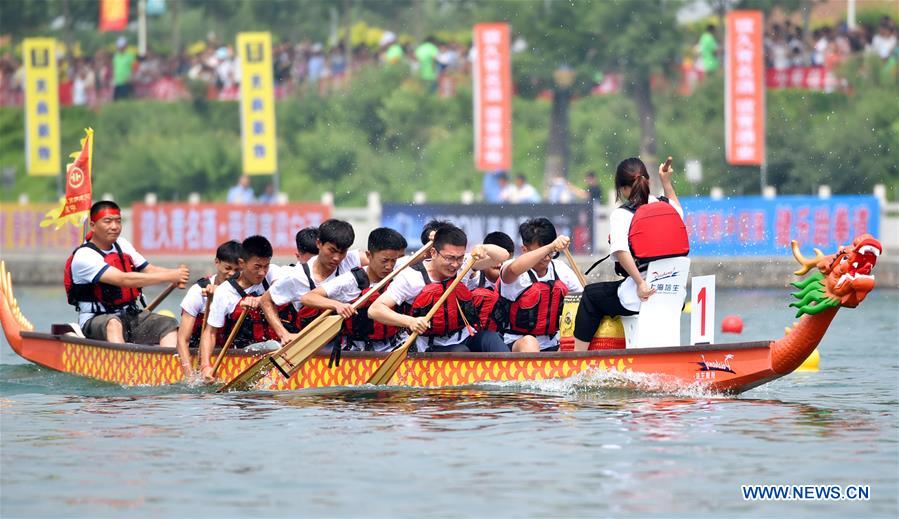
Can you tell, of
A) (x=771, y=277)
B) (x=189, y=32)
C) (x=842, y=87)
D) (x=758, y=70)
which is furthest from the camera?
(x=189, y=32)

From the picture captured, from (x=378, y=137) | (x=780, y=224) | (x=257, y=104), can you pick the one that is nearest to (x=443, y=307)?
(x=780, y=224)

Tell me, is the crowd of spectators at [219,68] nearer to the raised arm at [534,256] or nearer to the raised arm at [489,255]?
the raised arm at [489,255]

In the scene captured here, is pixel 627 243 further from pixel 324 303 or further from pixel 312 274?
pixel 312 274

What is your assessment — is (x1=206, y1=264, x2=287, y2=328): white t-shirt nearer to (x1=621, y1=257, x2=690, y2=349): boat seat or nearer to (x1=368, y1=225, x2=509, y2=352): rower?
(x1=368, y1=225, x2=509, y2=352): rower

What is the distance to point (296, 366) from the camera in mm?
12625

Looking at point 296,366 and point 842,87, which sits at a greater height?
point 842,87

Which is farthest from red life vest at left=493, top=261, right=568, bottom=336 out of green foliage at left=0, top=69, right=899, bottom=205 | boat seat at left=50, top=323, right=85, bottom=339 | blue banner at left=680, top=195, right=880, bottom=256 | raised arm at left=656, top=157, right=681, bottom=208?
green foliage at left=0, top=69, right=899, bottom=205

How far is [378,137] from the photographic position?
44938 millimetres

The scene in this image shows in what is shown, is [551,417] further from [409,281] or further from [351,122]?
[351,122]

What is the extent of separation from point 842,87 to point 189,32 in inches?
917

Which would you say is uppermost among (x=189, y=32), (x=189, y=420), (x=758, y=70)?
(x=189, y=32)

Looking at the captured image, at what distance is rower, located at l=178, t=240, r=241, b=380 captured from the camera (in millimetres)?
13148

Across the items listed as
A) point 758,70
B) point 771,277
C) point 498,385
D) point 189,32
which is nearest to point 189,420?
point 498,385

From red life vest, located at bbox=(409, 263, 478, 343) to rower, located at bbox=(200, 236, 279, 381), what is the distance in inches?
48.4
